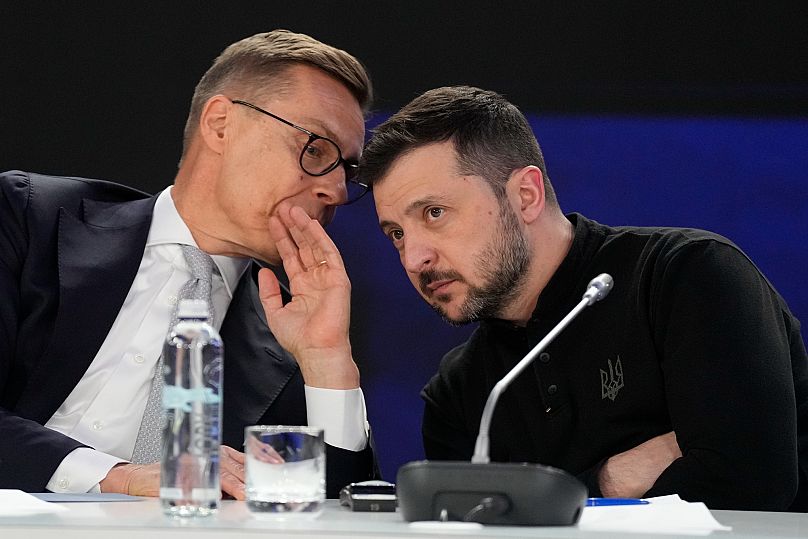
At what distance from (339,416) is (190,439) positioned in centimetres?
93

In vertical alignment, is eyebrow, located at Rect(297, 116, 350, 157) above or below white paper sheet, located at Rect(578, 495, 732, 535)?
above

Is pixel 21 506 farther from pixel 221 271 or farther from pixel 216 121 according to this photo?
pixel 216 121

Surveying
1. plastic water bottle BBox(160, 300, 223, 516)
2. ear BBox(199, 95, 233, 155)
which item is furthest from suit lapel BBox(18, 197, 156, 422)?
plastic water bottle BBox(160, 300, 223, 516)

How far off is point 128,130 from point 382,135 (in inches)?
43.6

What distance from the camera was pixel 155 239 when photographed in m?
2.47

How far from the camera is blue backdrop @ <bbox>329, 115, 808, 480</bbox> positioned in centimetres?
291

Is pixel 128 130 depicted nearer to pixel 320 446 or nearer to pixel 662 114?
pixel 662 114

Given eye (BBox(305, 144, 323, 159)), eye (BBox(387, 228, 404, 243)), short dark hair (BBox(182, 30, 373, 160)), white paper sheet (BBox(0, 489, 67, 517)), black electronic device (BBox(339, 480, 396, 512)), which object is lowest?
black electronic device (BBox(339, 480, 396, 512))

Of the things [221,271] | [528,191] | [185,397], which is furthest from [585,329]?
[185,397]

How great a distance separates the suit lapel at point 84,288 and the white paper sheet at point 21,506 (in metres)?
0.88

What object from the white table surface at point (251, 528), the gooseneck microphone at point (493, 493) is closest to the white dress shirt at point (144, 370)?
the white table surface at point (251, 528)

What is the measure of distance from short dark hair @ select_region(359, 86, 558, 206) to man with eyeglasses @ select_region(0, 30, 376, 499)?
0.24 m

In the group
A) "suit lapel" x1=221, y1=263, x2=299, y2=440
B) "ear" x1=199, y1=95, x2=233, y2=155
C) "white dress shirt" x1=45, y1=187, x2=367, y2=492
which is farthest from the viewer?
"ear" x1=199, y1=95, x2=233, y2=155

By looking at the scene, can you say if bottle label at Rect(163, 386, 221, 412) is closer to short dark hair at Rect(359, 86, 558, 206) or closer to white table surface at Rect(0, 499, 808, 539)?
white table surface at Rect(0, 499, 808, 539)
